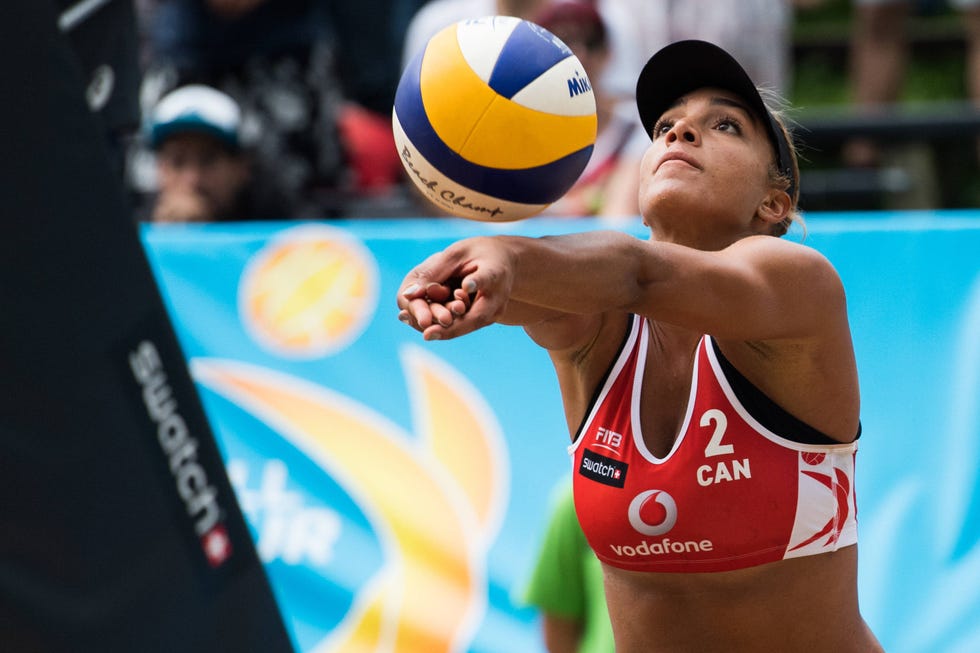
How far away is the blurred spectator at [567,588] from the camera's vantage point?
3.95 metres

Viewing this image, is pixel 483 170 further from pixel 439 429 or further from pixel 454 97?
pixel 439 429

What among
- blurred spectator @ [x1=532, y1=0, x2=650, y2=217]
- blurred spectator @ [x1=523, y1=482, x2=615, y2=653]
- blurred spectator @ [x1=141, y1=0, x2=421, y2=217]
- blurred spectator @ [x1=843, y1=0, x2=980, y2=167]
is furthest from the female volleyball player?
blurred spectator @ [x1=843, y1=0, x2=980, y2=167]

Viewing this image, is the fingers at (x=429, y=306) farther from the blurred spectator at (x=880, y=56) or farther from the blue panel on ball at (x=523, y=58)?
the blurred spectator at (x=880, y=56)

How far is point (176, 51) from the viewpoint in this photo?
680cm

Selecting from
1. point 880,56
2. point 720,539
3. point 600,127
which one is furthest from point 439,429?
point 880,56

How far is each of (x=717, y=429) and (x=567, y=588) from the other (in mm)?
1424

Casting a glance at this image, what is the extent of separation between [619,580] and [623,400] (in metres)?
0.41

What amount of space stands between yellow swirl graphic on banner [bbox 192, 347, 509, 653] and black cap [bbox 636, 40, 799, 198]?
202 cm

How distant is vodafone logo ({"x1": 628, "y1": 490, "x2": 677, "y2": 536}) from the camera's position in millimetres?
2689

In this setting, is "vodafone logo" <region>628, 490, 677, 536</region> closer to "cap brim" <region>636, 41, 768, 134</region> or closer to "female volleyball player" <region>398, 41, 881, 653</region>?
"female volleyball player" <region>398, 41, 881, 653</region>

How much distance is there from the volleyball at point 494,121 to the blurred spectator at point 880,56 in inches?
170

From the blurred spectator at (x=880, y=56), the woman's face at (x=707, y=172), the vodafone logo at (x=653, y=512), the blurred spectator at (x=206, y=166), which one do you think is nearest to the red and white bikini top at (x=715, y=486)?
the vodafone logo at (x=653, y=512)

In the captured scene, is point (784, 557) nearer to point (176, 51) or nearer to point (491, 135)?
point (491, 135)

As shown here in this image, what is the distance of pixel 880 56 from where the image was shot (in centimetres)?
704
